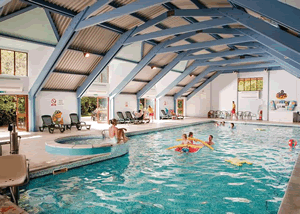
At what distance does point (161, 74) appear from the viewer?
1634 cm

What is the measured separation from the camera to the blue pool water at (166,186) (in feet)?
13.4

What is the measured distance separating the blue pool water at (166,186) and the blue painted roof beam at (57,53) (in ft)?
16.8

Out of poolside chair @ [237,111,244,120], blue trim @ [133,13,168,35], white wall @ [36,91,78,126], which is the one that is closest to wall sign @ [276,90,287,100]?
poolside chair @ [237,111,244,120]

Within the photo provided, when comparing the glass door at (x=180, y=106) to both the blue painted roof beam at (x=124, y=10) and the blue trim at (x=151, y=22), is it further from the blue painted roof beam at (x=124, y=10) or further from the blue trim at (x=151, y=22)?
the blue painted roof beam at (x=124, y=10)

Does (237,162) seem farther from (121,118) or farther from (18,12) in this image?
(121,118)

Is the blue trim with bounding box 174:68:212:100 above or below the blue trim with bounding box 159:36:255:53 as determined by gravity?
below

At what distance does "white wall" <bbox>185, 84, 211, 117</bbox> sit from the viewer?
22.4 m

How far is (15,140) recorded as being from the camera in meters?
4.86

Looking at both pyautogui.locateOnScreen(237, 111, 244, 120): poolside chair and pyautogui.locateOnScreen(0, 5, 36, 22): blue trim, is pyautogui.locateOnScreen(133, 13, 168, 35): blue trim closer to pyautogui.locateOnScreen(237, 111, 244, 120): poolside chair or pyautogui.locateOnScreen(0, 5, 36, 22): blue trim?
pyautogui.locateOnScreen(0, 5, 36, 22): blue trim

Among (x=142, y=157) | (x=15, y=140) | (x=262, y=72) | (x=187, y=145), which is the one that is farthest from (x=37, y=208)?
(x=262, y=72)

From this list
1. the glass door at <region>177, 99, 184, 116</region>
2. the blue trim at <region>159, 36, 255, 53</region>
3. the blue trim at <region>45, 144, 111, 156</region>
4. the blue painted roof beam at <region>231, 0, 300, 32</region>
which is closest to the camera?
the blue painted roof beam at <region>231, 0, 300, 32</region>

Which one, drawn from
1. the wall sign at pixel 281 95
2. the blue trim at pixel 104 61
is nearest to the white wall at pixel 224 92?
the wall sign at pixel 281 95

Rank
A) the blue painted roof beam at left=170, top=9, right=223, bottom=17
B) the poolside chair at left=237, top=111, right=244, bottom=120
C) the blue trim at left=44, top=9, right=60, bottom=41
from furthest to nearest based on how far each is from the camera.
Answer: the poolside chair at left=237, top=111, right=244, bottom=120 < the blue trim at left=44, top=9, right=60, bottom=41 < the blue painted roof beam at left=170, top=9, right=223, bottom=17

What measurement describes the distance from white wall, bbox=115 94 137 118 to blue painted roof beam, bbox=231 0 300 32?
41.6 ft
